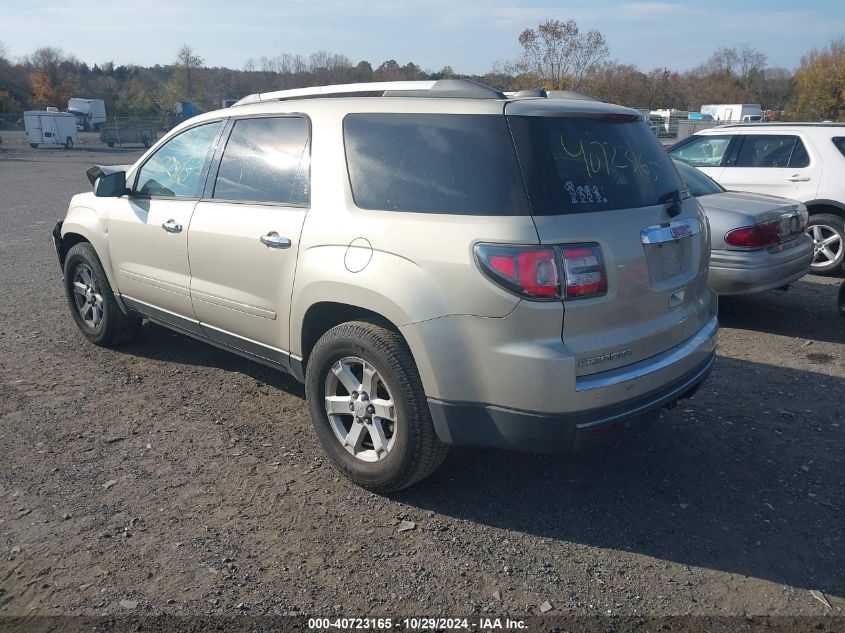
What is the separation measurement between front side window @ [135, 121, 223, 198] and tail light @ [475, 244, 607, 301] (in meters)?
2.45

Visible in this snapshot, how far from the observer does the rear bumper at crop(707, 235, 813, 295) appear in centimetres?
618

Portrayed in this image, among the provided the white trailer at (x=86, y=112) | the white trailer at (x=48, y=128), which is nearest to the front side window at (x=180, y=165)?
the white trailer at (x=48, y=128)

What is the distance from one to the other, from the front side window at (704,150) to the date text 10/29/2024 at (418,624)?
807 cm

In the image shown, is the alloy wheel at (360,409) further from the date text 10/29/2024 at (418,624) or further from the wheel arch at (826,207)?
the wheel arch at (826,207)

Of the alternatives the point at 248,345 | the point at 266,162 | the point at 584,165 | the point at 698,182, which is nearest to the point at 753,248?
the point at 698,182

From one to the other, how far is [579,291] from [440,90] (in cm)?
126

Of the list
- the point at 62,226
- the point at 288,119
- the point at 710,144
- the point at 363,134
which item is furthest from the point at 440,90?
the point at 710,144

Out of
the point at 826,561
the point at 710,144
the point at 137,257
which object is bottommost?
the point at 826,561

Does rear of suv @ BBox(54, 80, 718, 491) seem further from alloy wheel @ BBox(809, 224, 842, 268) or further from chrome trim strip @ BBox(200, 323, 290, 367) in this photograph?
alloy wheel @ BBox(809, 224, 842, 268)

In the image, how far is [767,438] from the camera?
14.0 feet

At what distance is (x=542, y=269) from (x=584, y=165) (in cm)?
63

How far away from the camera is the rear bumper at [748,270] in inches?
243

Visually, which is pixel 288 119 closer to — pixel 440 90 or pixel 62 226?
pixel 440 90

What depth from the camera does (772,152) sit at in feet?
29.5
